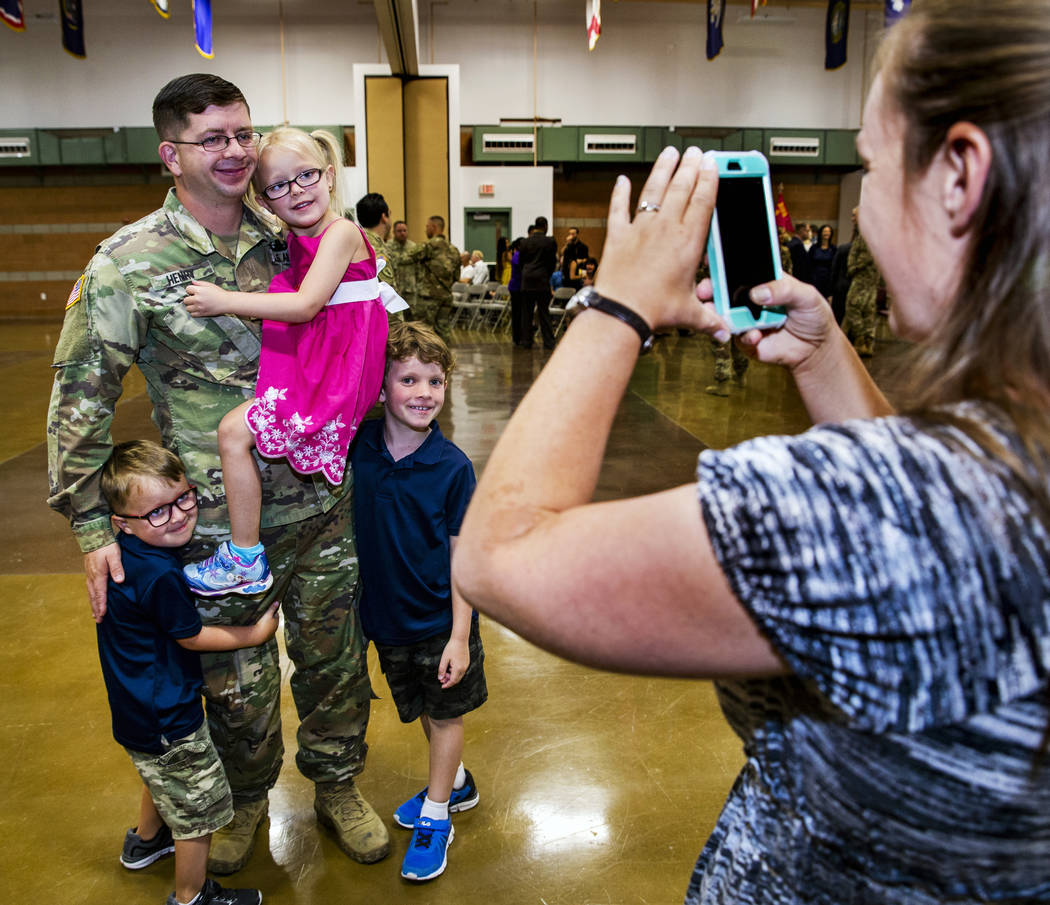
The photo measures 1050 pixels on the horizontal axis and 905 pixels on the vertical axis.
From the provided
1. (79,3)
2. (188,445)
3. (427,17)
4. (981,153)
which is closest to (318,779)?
(188,445)

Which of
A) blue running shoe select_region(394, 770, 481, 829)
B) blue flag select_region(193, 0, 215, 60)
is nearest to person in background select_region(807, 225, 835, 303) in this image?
blue flag select_region(193, 0, 215, 60)

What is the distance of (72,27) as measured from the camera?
43.6ft

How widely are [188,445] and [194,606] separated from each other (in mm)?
385

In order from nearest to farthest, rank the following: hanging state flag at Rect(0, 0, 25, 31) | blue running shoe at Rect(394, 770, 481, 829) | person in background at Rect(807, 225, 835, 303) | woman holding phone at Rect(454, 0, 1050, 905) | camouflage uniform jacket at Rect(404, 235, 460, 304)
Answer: woman holding phone at Rect(454, 0, 1050, 905)
blue running shoe at Rect(394, 770, 481, 829)
camouflage uniform jacket at Rect(404, 235, 460, 304)
hanging state flag at Rect(0, 0, 25, 31)
person in background at Rect(807, 225, 835, 303)

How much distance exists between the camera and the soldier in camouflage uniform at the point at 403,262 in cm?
960

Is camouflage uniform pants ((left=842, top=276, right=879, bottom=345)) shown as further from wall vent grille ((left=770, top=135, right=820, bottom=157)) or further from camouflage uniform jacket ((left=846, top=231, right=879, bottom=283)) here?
wall vent grille ((left=770, top=135, right=820, bottom=157))

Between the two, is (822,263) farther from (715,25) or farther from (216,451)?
(216,451)

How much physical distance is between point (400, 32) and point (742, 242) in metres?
10.8

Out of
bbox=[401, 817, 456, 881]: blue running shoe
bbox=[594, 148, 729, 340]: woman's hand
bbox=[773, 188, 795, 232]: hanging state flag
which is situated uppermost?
bbox=[773, 188, 795, 232]: hanging state flag

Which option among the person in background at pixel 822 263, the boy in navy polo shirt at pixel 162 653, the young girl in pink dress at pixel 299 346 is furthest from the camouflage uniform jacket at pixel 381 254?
the person in background at pixel 822 263

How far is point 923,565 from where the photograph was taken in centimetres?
58

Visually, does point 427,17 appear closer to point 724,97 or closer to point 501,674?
point 724,97

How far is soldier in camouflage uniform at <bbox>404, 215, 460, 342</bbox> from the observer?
9844 mm

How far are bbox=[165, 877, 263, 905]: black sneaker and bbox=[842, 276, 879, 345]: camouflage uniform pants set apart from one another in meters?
10.2
